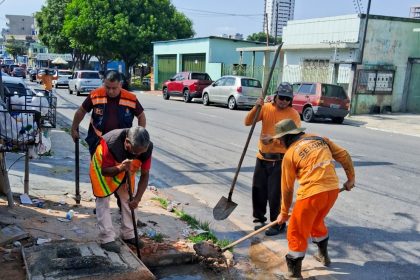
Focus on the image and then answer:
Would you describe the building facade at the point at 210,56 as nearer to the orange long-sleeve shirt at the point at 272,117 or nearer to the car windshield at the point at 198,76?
the car windshield at the point at 198,76

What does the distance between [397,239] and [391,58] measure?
17212 mm

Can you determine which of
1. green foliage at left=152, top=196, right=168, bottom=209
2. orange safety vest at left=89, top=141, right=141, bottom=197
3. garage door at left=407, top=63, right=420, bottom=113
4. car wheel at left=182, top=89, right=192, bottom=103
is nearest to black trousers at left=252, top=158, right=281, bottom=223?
green foliage at left=152, top=196, right=168, bottom=209

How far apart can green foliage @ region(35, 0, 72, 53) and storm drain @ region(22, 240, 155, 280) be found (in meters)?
45.5

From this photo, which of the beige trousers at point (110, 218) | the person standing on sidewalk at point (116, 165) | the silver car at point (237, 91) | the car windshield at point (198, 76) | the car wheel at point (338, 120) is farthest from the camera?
the car windshield at point (198, 76)

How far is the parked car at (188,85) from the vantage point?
24109 millimetres

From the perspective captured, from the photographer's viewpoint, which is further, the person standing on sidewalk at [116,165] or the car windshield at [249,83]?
the car windshield at [249,83]

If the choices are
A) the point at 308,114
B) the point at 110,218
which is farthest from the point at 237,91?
the point at 110,218

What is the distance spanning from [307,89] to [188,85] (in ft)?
29.1

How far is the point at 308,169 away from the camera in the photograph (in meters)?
3.87

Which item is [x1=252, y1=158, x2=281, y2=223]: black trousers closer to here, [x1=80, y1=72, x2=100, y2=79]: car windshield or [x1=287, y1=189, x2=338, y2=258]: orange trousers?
[x1=287, y1=189, x2=338, y2=258]: orange trousers

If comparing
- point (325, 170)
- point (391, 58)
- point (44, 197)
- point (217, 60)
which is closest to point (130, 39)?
point (217, 60)

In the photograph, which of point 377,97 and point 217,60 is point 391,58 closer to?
point 377,97

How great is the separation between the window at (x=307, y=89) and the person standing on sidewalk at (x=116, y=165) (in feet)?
44.6

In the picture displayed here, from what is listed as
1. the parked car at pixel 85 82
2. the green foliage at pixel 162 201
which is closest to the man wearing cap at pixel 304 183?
the green foliage at pixel 162 201
